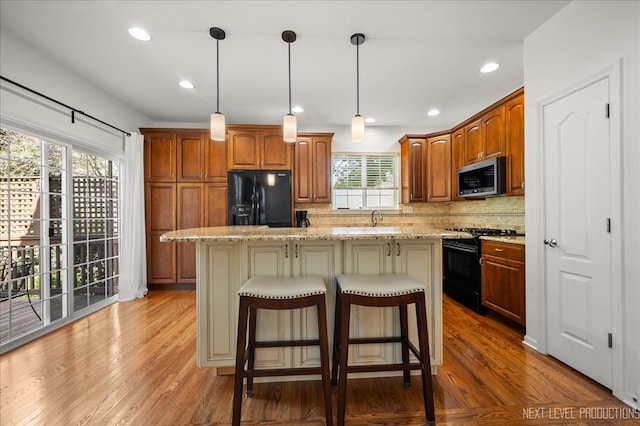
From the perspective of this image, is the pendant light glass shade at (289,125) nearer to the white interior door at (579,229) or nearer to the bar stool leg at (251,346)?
the bar stool leg at (251,346)

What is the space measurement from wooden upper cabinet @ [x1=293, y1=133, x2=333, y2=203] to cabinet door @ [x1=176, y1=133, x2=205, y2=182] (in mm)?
1385

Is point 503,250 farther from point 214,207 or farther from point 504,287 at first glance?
point 214,207

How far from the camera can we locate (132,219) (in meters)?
3.66

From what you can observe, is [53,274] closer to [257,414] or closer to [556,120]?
[257,414]

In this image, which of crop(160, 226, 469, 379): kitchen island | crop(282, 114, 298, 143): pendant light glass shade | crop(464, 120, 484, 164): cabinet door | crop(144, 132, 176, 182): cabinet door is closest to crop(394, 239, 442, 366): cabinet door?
crop(160, 226, 469, 379): kitchen island

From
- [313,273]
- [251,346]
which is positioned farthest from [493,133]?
[251,346]

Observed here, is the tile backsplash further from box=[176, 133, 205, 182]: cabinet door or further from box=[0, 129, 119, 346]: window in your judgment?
box=[0, 129, 119, 346]: window

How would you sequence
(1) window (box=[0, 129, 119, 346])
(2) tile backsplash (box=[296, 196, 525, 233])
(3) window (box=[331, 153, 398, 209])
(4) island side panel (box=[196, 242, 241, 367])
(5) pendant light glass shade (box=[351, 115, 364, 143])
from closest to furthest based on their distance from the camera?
(4) island side panel (box=[196, 242, 241, 367])
(5) pendant light glass shade (box=[351, 115, 364, 143])
(1) window (box=[0, 129, 119, 346])
(2) tile backsplash (box=[296, 196, 525, 233])
(3) window (box=[331, 153, 398, 209])

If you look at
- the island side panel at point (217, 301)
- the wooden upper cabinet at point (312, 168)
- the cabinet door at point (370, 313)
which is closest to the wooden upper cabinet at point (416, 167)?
the wooden upper cabinet at point (312, 168)

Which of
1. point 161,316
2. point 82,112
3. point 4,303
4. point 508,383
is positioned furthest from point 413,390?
point 82,112

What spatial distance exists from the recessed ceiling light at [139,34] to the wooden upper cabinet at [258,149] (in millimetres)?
1736

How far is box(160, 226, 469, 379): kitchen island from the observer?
A: 1.83 m

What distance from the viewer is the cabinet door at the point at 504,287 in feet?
8.23

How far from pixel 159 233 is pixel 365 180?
333 cm
